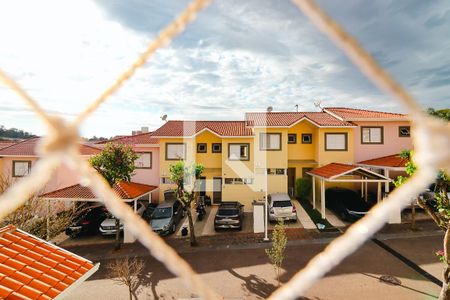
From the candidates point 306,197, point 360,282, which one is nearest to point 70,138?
point 360,282

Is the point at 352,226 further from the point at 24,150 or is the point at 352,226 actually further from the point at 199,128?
the point at 24,150

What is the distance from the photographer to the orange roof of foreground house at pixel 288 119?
2212 centimetres

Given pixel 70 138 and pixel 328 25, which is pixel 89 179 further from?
pixel 328 25

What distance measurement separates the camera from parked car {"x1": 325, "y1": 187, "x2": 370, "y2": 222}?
16812 millimetres

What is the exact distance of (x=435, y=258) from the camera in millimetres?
11953

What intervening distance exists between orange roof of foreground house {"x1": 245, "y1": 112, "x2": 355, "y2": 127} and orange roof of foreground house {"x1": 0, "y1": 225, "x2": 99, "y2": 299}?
731 inches

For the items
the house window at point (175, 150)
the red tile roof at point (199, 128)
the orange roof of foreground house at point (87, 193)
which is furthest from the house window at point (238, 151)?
the orange roof of foreground house at point (87, 193)

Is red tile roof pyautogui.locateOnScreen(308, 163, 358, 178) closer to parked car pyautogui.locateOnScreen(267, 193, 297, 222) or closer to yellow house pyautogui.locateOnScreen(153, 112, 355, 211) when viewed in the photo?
yellow house pyautogui.locateOnScreen(153, 112, 355, 211)

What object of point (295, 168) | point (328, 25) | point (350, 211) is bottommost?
point (350, 211)

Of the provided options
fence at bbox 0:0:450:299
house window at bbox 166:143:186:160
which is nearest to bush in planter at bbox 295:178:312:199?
house window at bbox 166:143:186:160

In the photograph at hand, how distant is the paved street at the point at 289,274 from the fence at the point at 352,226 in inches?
388

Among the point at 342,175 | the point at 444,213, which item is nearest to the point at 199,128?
the point at 342,175

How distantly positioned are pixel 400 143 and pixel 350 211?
891 cm

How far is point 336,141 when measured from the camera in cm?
2214
